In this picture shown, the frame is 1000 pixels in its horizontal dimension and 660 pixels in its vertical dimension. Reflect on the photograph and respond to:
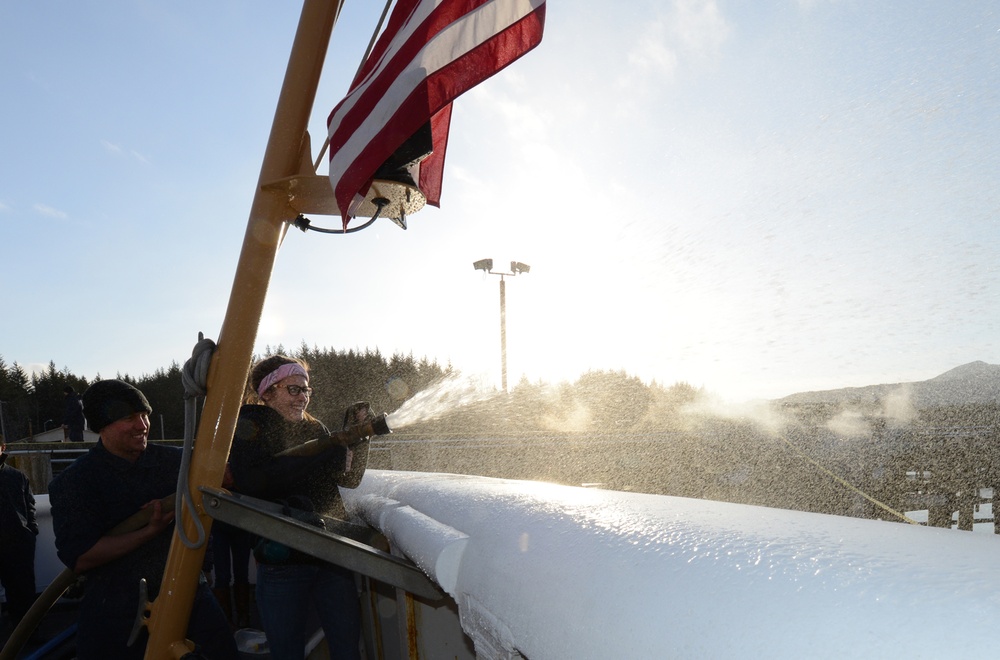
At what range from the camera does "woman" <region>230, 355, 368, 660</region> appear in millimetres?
2357

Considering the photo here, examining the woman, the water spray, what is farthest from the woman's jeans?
the water spray

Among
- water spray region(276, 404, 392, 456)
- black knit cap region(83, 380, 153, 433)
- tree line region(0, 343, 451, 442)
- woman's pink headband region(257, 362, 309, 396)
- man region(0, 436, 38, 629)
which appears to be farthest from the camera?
tree line region(0, 343, 451, 442)

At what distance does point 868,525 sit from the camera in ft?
2.77

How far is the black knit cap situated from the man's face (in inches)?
0.9

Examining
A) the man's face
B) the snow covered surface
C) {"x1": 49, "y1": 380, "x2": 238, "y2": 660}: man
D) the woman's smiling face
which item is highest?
the woman's smiling face

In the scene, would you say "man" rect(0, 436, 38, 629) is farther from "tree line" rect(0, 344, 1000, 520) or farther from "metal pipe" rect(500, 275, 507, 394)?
"metal pipe" rect(500, 275, 507, 394)

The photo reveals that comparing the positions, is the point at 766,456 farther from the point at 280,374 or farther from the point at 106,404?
the point at 106,404

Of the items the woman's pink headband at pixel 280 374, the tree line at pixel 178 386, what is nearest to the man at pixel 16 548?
the woman's pink headband at pixel 280 374

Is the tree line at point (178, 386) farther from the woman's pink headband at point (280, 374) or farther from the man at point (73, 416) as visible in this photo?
the woman's pink headband at point (280, 374)

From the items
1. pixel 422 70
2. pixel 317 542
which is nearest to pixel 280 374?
pixel 317 542

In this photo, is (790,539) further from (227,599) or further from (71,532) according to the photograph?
(227,599)

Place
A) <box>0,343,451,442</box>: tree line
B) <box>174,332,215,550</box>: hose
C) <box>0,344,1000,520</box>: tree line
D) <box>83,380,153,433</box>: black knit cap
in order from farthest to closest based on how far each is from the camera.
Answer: <box>0,343,451,442</box>: tree line
<box>0,344,1000,520</box>: tree line
<box>83,380,153,433</box>: black knit cap
<box>174,332,215,550</box>: hose

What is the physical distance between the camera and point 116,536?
2.33 meters

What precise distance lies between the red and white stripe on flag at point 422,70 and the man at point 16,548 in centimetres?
529
